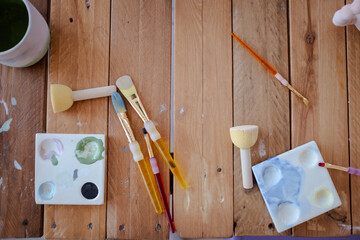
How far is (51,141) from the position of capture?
67 centimetres

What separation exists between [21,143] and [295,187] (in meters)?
0.63

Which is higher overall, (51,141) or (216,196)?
(51,141)

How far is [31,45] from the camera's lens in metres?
0.62

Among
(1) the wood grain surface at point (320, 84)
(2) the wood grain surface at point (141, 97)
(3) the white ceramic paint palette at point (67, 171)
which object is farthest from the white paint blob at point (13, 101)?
(1) the wood grain surface at point (320, 84)

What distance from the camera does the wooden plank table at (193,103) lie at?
667mm

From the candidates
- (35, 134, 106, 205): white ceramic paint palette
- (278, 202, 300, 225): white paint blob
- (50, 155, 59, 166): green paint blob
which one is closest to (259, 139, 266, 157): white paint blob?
(278, 202, 300, 225): white paint blob

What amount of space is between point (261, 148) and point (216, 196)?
0.15m

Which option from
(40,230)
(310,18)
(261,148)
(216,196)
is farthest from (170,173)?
(310,18)

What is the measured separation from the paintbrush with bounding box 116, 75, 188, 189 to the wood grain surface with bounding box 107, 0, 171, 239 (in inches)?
0.6

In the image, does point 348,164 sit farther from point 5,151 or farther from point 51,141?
point 5,151

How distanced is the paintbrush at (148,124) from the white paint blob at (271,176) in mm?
178

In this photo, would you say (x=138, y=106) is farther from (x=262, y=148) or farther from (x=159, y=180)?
(x=262, y=148)

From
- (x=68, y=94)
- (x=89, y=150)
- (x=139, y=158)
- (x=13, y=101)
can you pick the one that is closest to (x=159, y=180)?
(x=139, y=158)

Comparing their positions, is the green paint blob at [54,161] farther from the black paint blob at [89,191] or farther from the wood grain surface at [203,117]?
the wood grain surface at [203,117]
